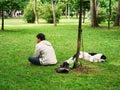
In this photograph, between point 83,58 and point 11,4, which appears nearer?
point 83,58

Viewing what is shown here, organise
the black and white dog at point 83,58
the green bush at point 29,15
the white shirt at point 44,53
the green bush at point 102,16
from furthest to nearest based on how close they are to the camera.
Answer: the green bush at point 29,15 < the green bush at point 102,16 < the white shirt at point 44,53 < the black and white dog at point 83,58

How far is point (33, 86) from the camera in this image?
28.0ft

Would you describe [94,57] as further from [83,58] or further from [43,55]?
[43,55]

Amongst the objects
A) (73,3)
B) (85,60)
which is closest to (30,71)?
(85,60)

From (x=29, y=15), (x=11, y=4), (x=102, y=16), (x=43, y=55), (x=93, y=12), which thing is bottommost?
(x=43, y=55)

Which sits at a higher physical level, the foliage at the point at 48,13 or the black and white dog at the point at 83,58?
the foliage at the point at 48,13

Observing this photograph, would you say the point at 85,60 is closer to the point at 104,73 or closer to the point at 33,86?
the point at 104,73

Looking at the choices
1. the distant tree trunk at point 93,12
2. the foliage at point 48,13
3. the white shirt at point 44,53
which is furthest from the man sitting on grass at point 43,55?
the foliage at point 48,13

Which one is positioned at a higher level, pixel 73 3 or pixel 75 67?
pixel 73 3

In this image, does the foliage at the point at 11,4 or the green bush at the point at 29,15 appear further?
the green bush at the point at 29,15

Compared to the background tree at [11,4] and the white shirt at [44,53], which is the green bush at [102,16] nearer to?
the background tree at [11,4]

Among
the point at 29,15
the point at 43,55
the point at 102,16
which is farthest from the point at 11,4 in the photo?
the point at 29,15

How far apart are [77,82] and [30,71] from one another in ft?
6.34

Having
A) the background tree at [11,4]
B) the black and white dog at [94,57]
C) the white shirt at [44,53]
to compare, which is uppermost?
the background tree at [11,4]
